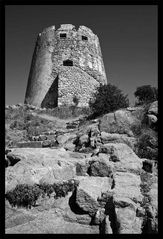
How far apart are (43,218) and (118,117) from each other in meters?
5.68

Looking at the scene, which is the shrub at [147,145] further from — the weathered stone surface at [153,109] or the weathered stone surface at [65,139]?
the weathered stone surface at [65,139]

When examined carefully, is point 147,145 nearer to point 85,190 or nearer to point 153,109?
point 153,109

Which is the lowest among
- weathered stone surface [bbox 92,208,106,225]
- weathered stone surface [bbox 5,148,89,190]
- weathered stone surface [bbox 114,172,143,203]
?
weathered stone surface [bbox 92,208,106,225]

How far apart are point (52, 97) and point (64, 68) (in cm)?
305

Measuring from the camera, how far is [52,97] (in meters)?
17.7

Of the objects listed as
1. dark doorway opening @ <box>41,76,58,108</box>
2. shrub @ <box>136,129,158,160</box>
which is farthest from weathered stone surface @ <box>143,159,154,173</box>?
dark doorway opening @ <box>41,76,58,108</box>

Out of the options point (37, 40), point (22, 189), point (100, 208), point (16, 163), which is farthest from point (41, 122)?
point (37, 40)

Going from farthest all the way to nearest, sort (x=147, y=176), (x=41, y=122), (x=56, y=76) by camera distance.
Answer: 1. (x=56, y=76)
2. (x=41, y=122)
3. (x=147, y=176)

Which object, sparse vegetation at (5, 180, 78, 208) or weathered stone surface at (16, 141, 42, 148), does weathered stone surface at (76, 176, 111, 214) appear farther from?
weathered stone surface at (16, 141, 42, 148)

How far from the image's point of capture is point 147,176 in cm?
493

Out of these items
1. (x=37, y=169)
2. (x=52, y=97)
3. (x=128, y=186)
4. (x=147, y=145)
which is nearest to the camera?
(x=128, y=186)

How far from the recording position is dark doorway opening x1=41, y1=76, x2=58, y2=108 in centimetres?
1734

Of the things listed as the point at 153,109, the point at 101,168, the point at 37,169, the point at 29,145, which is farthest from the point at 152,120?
the point at 37,169

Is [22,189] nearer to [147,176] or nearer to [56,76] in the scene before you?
[147,176]
